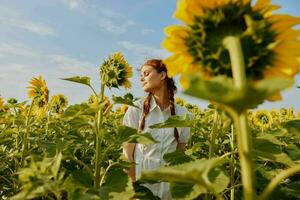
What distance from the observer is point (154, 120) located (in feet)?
12.2

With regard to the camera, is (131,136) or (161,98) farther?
(161,98)

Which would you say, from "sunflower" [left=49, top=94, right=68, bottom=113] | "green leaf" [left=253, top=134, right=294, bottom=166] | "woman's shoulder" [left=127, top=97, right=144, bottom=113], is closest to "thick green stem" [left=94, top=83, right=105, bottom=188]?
"green leaf" [left=253, top=134, right=294, bottom=166]

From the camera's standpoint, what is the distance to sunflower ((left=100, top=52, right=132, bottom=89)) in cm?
307

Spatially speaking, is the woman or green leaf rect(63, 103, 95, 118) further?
the woman

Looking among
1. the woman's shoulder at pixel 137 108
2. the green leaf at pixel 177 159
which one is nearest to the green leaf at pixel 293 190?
the green leaf at pixel 177 159

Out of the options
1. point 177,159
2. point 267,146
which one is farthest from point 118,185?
point 267,146

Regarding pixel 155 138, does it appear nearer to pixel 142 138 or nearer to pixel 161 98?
pixel 161 98

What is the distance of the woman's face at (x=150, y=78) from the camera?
146 inches

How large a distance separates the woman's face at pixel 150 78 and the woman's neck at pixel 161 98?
64mm

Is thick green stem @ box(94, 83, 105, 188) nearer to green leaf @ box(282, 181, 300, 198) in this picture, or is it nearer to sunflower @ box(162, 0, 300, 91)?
green leaf @ box(282, 181, 300, 198)

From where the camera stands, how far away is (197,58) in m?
1.26

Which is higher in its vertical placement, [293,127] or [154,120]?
[154,120]

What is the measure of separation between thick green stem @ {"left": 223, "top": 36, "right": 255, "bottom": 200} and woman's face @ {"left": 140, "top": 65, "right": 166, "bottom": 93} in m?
2.61

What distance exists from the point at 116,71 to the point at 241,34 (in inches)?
78.2
